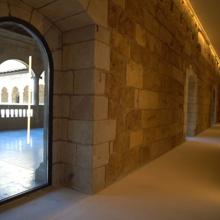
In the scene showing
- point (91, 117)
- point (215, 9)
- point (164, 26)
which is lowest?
point (91, 117)

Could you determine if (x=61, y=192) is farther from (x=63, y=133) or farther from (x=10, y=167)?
(x=10, y=167)

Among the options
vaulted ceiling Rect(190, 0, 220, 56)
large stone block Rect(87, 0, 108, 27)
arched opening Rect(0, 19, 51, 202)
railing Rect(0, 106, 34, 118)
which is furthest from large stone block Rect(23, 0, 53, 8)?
railing Rect(0, 106, 34, 118)

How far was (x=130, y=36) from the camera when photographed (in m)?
2.79

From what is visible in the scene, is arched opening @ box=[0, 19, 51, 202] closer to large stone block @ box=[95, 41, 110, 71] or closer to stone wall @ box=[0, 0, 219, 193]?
stone wall @ box=[0, 0, 219, 193]

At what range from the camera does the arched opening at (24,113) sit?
233 cm

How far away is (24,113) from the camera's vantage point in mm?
8086

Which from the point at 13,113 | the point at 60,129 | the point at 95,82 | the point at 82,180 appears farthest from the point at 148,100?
the point at 13,113

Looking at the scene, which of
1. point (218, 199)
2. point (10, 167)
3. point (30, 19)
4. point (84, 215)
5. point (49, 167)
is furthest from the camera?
point (10, 167)

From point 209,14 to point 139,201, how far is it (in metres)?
5.31

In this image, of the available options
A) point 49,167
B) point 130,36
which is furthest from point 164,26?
point 49,167

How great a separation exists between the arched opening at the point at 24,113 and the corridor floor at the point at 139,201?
0.33 m

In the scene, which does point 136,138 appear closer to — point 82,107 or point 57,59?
point 82,107

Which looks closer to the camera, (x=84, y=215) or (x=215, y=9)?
(x=84, y=215)

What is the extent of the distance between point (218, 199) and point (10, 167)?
2589 millimetres
